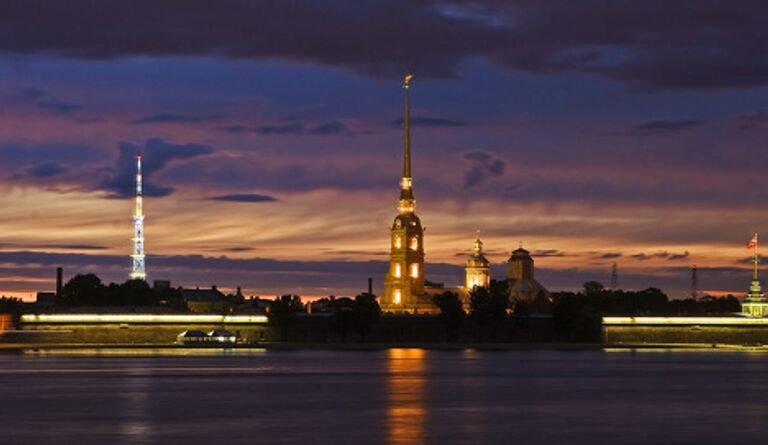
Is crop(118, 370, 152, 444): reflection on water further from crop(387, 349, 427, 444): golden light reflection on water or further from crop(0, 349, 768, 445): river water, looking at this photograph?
crop(387, 349, 427, 444): golden light reflection on water

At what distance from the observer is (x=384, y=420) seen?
240ft

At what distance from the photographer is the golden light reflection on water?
6500 centimetres

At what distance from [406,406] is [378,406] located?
55.3 inches

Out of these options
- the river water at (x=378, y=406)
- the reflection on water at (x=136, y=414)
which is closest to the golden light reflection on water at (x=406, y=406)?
the river water at (x=378, y=406)

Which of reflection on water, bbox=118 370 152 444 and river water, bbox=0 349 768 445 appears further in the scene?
river water, bbox=0 349 768 445

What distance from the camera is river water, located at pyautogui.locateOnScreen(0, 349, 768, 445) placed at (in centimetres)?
6500

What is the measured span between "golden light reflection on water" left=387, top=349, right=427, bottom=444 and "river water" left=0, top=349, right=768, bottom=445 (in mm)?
85

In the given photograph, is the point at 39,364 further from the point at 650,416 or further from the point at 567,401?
the point at 650,416

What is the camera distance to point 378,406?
83188 millimetres

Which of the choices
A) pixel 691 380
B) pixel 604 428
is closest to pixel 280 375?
pixel 691 380

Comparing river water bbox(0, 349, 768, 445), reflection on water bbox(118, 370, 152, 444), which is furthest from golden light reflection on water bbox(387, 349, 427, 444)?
reflection on water bbox(118, 370, 152, 444)

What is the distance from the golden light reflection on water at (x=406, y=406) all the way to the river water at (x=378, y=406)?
85mm

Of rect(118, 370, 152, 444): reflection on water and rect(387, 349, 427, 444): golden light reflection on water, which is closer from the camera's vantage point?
rect(118, 370, 152, 444): reflection on water

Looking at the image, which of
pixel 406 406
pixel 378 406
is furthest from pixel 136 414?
pixel 406 406
